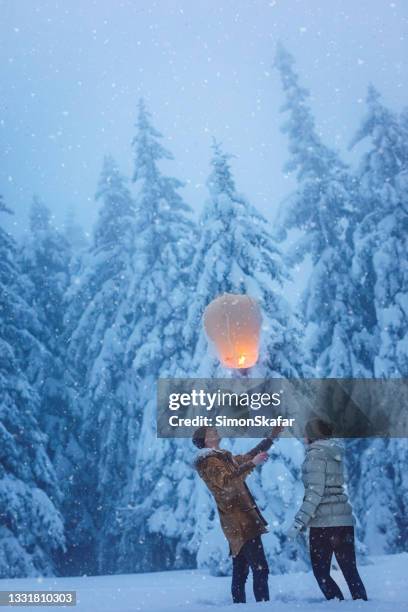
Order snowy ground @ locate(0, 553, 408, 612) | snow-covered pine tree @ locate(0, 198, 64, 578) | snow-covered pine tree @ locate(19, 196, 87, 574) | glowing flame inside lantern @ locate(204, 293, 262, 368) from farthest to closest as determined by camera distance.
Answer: snow-covered pine tree @ locate(19, 196, 87, 574) → snow-covered pine tree @ locate(0, 198, 64, 578) → snowy ground @ locate(0, 553, 408, 612) → glowing flame inside lantern @ locate(204, 293, 262, 368)

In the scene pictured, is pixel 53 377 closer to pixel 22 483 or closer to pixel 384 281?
pixel 22 483

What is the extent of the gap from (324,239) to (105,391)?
4186mm

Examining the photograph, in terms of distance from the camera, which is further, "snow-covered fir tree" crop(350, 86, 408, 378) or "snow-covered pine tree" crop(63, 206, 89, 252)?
"snow-covered pine tree" crop(63, 206, 89, 252)

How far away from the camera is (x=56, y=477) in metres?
11.8

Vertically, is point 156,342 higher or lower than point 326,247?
lower

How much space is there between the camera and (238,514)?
5602 millimetres

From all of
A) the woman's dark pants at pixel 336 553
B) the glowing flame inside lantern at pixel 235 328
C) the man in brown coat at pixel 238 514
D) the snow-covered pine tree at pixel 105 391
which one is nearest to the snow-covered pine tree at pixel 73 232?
the snow-covered pine tree at pixel 105 391

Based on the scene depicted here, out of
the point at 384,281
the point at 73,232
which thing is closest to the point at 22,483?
the point at 73,232

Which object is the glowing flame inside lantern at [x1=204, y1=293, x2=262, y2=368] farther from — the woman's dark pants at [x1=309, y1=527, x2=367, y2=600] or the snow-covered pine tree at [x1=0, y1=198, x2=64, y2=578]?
the snow-covered pine tree at [x1=0, y1=198, x2=64, y2=578]

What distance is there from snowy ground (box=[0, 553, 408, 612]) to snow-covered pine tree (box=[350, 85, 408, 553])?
0.98 meters

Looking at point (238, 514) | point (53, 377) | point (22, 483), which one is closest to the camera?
point (238, 514)

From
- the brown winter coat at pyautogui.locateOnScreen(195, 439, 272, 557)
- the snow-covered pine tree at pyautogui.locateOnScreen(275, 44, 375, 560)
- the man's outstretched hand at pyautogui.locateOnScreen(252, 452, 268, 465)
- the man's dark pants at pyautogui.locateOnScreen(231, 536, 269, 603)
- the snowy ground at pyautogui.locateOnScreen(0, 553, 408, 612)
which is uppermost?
the snow-covered pine tree at pyautogui.locateOnScreen(275, 44, 375, 560)

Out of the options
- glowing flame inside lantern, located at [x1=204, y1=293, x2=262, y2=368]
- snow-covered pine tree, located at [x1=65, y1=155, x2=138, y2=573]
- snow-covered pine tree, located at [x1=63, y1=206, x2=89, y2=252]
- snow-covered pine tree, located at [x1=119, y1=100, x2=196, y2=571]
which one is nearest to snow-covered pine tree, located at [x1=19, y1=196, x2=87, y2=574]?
snow-covered pine tree, located at [x1=65, y1=155, x2=138, y2=573]

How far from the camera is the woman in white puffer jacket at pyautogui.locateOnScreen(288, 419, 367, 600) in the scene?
5445 millimetres
